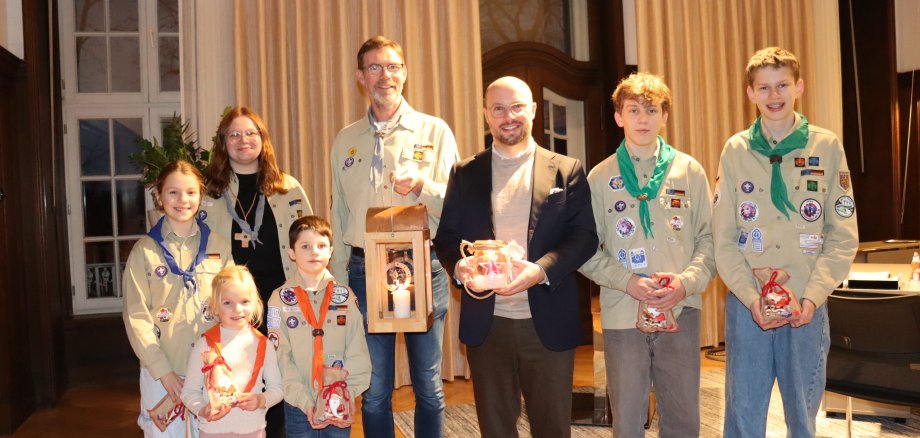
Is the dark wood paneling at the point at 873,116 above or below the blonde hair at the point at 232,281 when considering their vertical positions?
above

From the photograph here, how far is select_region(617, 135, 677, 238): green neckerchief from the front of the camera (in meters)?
2.88

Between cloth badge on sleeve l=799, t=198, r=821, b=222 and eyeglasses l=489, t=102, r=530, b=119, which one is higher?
eyeglasses l=489, t=102, r=530, b=119

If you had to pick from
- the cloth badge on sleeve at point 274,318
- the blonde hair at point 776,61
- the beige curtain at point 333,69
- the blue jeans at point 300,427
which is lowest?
the blue jeans at point 300,427

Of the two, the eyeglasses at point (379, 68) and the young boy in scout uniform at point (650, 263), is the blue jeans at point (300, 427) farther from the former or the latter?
the eyeglasses at point (379, 68)

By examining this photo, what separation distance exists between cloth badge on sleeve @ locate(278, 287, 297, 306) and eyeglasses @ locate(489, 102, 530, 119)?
3.31 ft

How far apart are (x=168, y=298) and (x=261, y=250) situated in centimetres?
40


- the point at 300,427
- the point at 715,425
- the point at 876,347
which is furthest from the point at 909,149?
the point at 300,427

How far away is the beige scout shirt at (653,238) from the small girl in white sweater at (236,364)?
4.10ft

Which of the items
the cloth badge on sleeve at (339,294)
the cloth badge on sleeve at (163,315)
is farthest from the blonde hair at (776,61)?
the cloth badge on sleeve at (163,315)

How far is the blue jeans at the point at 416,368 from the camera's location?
3.11 m

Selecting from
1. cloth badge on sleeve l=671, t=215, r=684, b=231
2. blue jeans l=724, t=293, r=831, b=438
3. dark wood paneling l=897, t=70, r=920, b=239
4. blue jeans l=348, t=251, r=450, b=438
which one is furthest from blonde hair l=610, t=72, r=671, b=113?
dark wood paneling l=897, t=70, r=920, b=239

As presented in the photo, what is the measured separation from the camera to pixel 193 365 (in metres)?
2.97

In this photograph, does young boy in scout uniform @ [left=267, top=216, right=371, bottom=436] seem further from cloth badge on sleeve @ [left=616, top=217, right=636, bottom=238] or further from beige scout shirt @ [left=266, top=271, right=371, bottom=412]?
cloth badge on sleeve @ [left=616, top=217, right=636, bottom=238]

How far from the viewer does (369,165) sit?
3199 mm
